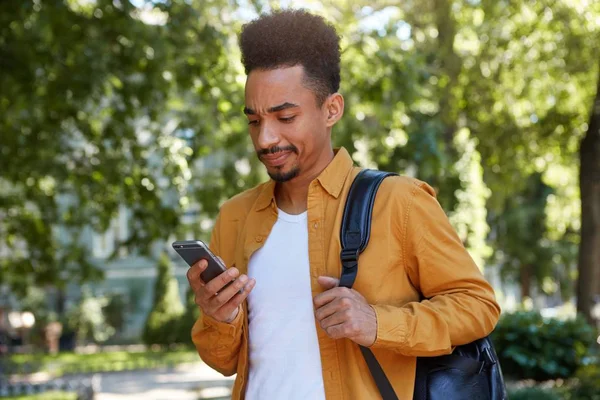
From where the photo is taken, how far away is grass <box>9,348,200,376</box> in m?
22.6

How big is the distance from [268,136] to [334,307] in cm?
56

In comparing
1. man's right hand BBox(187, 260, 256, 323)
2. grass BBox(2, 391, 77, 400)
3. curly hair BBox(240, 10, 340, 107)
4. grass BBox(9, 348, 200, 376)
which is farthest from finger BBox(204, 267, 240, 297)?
grass BBox(9, 348, 200, 376)

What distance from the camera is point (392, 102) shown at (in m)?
10.6

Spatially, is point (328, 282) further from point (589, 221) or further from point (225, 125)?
point (589, 221)

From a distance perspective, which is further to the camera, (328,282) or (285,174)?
(285,174)

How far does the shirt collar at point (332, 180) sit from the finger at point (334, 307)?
1.41 feet

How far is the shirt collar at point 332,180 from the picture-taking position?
9.33 ft

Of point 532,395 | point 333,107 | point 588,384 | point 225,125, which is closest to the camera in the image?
point 333,107

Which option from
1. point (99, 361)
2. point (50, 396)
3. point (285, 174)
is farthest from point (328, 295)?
point (99, 361)

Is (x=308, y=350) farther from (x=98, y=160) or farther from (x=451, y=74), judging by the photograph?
(x=451, y=74)

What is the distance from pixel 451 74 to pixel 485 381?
14.6 m

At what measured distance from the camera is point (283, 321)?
109 inches

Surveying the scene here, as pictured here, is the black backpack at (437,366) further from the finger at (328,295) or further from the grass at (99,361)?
the grass at (99,361)

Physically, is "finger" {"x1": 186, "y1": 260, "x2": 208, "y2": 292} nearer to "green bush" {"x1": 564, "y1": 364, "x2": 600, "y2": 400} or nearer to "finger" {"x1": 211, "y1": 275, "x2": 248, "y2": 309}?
"finger" {"x1": 211, "y1": 275, "x2": 248, "y2": 309}
